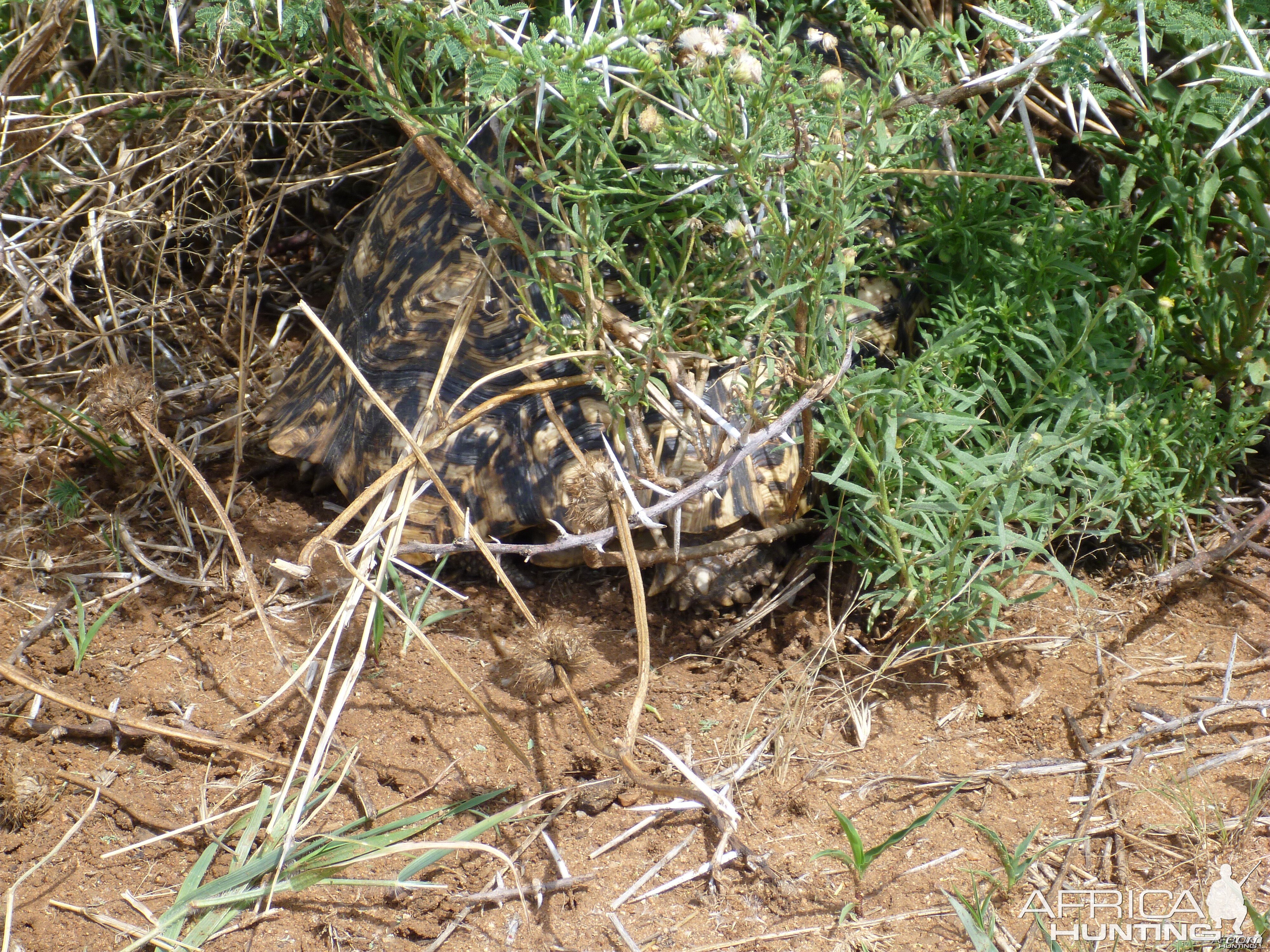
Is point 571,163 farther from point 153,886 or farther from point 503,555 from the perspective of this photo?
point 153,886

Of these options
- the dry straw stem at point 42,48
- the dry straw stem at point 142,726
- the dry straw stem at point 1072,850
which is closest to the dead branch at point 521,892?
the dry straw stem at point 142,726

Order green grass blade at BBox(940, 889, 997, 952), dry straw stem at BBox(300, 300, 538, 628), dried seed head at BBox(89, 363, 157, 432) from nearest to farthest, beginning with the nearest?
green grass blade at BBox(940, 889, 997, 952) < dry straw stem at BBox(300, 300, 538, 628) < dried seed head at BBox(89, 363, 157, 432)

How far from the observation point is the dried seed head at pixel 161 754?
5.84ft

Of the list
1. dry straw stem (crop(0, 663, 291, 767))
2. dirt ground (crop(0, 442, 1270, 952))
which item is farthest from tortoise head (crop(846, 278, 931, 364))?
dry straw stem (crop(0, 663, 291, 767))

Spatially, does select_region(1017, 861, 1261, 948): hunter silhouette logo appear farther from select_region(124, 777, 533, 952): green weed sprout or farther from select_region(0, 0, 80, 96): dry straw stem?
select_region(0, 0, 80, 96): dry straw stem

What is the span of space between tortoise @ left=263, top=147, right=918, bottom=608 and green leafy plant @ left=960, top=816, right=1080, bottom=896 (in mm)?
722

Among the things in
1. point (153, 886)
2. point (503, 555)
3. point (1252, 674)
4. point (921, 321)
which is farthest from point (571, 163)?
point (1252, 674)

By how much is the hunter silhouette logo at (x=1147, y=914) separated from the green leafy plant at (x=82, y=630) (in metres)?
1.83

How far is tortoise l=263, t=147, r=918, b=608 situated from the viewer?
6.72 ft

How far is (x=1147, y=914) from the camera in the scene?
142cm

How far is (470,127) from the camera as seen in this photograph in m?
2.15

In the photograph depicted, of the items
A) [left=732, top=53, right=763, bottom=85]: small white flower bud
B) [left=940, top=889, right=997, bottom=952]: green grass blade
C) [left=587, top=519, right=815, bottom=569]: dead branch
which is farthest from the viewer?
[left=587, top=519, right=815, bottom=569]: dead branch

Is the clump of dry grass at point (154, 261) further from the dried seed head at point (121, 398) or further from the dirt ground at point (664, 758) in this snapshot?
the dirt ground at point (664, 758)

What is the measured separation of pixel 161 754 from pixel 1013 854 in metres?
1.55
